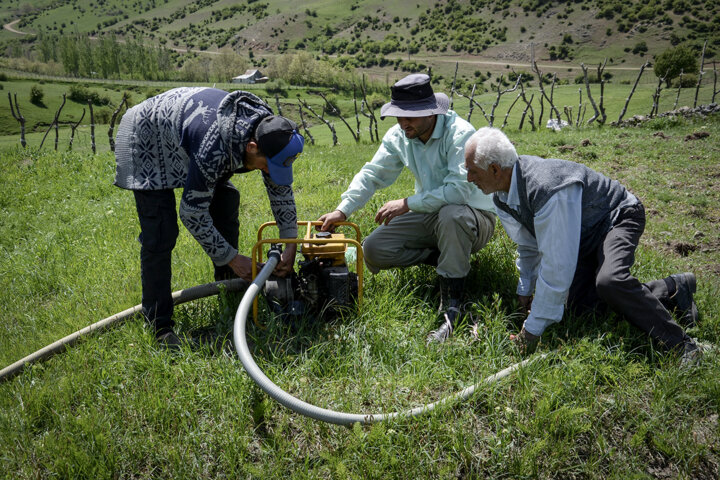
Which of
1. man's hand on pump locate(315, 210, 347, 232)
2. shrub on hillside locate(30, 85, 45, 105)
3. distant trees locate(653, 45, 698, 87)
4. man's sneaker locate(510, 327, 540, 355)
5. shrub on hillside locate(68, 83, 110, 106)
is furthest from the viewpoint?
shrub on hillside locate(68, 83, 110, 106)

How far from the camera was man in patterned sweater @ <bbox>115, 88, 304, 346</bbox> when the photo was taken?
262 cm

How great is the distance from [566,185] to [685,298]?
4.67 feet

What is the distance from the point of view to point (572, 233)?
265 centimetres

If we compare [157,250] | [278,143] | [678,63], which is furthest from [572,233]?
[678,63]

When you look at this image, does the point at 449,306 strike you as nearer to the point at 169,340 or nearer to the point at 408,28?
the point at 169,340

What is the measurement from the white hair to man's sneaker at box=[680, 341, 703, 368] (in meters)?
1.61

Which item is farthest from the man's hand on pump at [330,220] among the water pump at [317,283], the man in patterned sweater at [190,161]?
the man in patterned sweater at [190,161]

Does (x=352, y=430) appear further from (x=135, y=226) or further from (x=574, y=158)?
(x=574, y=158)

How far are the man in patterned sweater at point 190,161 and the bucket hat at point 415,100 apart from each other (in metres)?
0.98

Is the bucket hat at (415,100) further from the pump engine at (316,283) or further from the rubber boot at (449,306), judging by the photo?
the rubber boot at (449,306)

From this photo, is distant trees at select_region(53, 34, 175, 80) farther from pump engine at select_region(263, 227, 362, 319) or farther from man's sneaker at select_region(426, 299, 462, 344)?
man's sneaker at select_region(426, 299, 462, 344)

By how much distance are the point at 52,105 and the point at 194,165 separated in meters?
50.3

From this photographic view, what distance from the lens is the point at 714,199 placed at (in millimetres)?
6312

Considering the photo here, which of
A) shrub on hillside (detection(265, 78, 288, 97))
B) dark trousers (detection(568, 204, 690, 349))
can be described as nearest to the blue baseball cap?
dark trousers (detection(568, 204, 690, 349))
